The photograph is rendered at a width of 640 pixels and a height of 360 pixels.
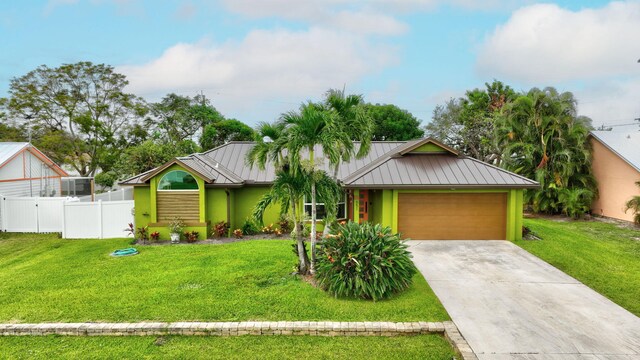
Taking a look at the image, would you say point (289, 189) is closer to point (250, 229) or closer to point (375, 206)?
point (375, 206)

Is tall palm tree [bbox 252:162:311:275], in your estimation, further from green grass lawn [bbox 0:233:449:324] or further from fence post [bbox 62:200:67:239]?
fence post [bbox 62:200:67:239]

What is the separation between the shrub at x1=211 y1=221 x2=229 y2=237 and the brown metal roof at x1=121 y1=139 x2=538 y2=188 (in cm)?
161

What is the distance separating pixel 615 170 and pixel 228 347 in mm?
21000

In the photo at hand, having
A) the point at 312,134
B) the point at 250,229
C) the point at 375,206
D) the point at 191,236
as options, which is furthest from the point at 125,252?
the point at 375,206

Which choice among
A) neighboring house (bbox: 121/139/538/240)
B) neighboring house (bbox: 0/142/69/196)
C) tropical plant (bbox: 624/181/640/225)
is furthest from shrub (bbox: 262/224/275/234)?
tropical plant (bbox: 624/181/640/225)

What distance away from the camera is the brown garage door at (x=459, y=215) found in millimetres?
13680

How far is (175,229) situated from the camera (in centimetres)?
1361

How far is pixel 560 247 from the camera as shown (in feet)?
41.2

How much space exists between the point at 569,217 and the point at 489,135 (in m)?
11.3

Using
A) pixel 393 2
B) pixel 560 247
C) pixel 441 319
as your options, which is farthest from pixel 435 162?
pixel 441 319

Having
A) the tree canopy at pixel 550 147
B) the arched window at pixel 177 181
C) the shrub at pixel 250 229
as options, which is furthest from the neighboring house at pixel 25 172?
the tree canopy at pixel 550 147

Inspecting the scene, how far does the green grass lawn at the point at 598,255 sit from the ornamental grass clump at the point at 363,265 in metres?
4.56

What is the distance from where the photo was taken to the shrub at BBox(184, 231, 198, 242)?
1369 centimetres

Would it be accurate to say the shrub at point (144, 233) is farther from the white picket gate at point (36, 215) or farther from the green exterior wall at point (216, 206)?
the white picket gate at point (36, 215)
